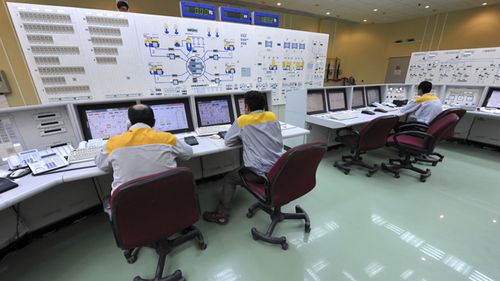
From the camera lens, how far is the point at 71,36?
2.34m

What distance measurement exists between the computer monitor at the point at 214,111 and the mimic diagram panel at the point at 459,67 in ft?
15.3

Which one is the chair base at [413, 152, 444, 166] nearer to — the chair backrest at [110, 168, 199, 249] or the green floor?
the green floor

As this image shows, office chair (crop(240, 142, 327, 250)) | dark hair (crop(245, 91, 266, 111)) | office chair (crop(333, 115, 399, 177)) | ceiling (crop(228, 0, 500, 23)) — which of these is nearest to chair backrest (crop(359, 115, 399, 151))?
office chair (crop(333, 115, 399, 177))

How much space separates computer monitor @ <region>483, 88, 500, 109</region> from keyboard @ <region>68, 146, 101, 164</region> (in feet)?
17.6

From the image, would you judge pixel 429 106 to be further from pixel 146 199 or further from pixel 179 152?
pixel 146 199

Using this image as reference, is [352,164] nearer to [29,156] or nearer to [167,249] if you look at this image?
[167,249]

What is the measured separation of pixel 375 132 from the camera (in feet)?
7.64

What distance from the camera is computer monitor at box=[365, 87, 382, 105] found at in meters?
3.48

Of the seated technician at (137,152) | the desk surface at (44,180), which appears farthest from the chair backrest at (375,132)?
the seated technician at (137,152)

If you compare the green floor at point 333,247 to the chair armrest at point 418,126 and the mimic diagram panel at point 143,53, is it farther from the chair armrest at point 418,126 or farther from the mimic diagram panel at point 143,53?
the mimic diagram panel at point 143,53

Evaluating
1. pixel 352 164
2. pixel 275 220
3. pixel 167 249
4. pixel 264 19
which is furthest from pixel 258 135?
pixel 264 19

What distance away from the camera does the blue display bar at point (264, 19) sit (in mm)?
3436

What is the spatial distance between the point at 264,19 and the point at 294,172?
3217 mm

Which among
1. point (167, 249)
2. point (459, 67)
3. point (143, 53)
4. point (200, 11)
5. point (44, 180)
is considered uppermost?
point (200, 11)
